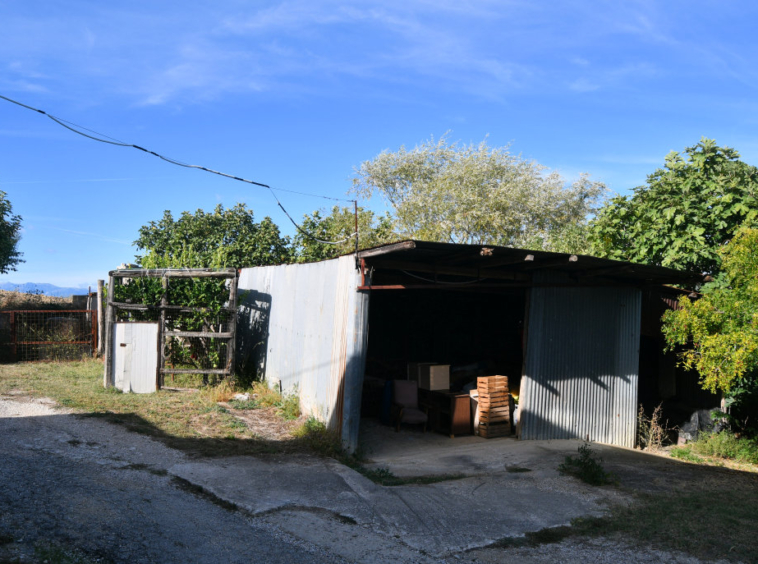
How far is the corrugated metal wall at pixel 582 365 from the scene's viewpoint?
31.9 ft

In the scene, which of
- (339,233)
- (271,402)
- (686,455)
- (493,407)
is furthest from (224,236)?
(686,455)

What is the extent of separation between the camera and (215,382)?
1155cm

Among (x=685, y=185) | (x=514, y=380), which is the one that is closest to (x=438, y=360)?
(x=514, y=380)

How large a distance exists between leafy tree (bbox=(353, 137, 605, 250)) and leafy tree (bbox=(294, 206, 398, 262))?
1303 millimetres

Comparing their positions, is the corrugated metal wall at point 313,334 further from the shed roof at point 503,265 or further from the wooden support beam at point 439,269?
the shed roof at point 503,265

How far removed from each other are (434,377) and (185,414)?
14.5 feet

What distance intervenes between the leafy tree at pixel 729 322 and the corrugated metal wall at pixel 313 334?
4.87 meters

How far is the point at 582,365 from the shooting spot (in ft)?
33.3

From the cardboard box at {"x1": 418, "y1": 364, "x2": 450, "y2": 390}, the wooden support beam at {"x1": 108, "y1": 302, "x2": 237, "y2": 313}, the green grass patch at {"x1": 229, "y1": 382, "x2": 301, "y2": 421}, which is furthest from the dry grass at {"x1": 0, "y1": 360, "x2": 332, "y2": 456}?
the cardboard box at {"x1": 418, "y1": 364, "x2": 450, "y2": 390}

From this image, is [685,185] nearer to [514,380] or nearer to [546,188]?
Result: [514,380]

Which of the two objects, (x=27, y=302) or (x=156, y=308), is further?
(x=27, y=302)

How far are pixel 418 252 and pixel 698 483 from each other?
4842 millimetres

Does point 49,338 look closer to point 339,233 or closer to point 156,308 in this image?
point 156,308

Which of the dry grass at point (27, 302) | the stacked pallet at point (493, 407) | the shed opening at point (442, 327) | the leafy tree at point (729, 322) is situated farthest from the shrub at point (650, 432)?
the dry grass at point (27, 302)
